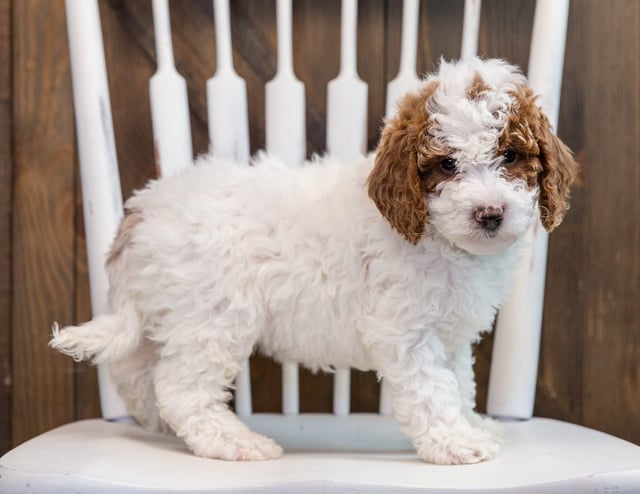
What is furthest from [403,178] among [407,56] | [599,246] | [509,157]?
[599,246]

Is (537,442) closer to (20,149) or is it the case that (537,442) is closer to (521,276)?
(521,276)

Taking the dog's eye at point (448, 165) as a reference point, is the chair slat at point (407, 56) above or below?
above

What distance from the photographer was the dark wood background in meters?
1.39

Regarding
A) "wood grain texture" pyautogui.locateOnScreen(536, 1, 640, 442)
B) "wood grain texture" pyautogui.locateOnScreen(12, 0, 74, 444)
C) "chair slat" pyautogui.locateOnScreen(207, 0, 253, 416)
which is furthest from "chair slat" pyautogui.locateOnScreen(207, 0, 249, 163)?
"wood grain texture" pyautogui.locateOnScreen(536, 1, 640, 442)

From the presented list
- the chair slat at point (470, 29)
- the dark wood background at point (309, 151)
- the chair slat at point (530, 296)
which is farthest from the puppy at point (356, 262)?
the dark wood background at point (309, 151)

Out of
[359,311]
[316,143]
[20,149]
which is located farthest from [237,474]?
[20,149]

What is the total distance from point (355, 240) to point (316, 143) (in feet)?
1.38

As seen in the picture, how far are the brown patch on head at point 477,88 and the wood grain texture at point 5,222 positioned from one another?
2.85 ft

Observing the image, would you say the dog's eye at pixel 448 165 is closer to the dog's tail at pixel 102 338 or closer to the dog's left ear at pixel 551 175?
the dog's left ear at pixel 551 175

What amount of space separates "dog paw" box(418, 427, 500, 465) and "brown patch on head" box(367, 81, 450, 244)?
0.23m

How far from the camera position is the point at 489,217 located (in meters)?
0.88

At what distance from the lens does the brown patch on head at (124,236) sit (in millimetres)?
1093

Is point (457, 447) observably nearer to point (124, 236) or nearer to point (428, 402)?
point (428, 402)

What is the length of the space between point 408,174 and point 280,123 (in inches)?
14.5
